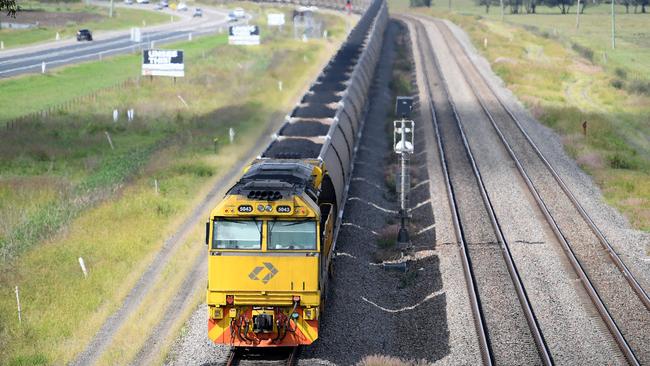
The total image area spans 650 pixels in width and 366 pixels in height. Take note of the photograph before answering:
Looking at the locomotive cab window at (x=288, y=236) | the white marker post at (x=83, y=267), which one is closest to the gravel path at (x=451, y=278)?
the locomotive cab window at (x=288, y=236)

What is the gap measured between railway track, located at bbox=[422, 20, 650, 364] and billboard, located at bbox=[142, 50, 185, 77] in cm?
Result: 2344

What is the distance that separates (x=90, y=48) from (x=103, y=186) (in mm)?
58830

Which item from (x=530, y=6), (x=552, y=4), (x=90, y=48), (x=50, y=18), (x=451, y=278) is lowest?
(x=451, y=278)

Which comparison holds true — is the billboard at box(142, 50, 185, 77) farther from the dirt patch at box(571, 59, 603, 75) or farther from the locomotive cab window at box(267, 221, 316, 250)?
the locomotive cab window at box(267, 221, 316, 250)

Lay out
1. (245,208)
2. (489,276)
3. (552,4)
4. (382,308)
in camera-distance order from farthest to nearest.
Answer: (552,4) < (489,276) < (382,308) < (245,208)

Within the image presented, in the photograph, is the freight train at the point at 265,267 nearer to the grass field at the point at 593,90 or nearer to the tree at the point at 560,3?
the grass field at the point at 593,90

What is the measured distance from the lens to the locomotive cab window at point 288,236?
17.8 meters

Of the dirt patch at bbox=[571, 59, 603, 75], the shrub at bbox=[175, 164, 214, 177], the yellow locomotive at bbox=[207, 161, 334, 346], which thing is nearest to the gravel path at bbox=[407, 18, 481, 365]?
the yellow locomotive at bbox=[207, 161, 334, 346]

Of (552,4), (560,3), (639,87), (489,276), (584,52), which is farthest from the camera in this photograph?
(552,4)

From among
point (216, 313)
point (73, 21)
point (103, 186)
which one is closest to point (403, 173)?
point (216, 313)

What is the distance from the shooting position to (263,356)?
1858 centimetres

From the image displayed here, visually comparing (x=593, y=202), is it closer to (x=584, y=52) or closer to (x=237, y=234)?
(x=237, y=234)

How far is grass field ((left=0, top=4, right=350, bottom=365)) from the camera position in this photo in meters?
21.3

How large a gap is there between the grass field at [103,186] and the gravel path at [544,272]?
9.52 metres
